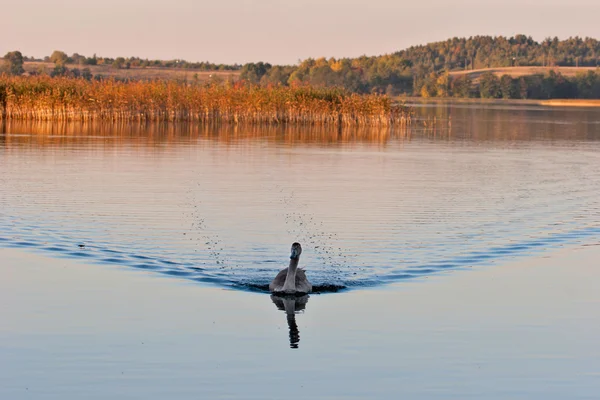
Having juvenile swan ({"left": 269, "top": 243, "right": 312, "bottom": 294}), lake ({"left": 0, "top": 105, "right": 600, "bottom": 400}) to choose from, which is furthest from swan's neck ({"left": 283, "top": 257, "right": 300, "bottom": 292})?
lake ({"left": 0, "top": 105, "right": 600, "bottom": 400})

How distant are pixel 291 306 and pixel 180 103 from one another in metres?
44.7

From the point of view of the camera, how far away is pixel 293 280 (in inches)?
566

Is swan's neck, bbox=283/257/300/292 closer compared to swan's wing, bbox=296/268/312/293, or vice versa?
swan's neck, bbox=283/257/300/292

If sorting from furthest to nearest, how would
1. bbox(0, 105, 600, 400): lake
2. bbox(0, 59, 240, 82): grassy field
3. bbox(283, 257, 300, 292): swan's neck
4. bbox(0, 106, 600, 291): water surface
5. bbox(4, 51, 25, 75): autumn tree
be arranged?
bbox(0, 59, 240, 82): grassy field, bbox(4, 51, 25, 75): autumn tree, bbox(0, 106, 600, 291): water surface, bbox(283, 257, 300, 292): swan's neck, bbox(0, 105, 600, 400): lake

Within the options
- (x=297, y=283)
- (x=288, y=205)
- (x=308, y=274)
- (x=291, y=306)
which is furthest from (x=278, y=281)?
(x=288, y=205)

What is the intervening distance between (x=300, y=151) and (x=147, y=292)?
25637 mm

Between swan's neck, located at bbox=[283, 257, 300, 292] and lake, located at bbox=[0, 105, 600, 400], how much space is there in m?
0.26

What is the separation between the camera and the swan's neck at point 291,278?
14.3 metres

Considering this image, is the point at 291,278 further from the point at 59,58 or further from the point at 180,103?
the point at 59,58

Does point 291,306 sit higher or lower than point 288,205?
lower

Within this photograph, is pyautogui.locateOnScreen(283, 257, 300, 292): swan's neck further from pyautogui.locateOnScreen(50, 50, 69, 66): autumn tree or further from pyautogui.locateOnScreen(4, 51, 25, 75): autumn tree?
pyautogui.locateOnScreen(50, 50, 69, 66): autumn tree

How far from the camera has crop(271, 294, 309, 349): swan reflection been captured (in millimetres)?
12711

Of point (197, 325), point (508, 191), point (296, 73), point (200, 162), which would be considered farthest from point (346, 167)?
point (296, 73)

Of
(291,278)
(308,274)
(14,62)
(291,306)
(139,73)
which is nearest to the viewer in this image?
(291,306)
